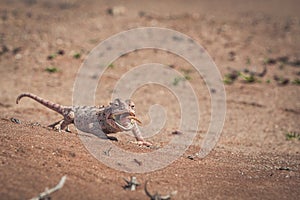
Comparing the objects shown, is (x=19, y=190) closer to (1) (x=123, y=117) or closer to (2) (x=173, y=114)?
(1) (x=123, y=117)

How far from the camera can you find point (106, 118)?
639 centimetres

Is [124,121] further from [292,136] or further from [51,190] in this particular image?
[292,136]

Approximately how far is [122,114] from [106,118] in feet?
0.86

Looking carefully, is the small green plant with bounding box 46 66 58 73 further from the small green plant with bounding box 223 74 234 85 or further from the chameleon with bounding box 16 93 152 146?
the chameleon with bounding box 16 93 152 146

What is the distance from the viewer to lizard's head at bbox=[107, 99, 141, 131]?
6164 millimetres

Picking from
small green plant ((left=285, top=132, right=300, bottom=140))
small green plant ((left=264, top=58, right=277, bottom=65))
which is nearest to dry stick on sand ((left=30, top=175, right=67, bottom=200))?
small green plant ((left=285, top=132, right=300, bottom=140))

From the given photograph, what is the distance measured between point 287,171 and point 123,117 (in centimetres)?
217

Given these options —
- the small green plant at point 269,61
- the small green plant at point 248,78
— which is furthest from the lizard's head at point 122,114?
the small green plant at point 269,61

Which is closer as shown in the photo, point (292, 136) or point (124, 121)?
point (124, 121)

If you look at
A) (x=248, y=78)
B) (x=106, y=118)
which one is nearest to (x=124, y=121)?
(x=106, y=118)

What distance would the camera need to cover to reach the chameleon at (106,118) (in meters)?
6.21

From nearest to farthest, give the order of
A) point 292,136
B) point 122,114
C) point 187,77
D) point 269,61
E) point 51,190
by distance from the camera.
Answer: point 51,190, point 122,114, point 292,136, point 187,77, point 269,61

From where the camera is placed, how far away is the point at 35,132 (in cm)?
582

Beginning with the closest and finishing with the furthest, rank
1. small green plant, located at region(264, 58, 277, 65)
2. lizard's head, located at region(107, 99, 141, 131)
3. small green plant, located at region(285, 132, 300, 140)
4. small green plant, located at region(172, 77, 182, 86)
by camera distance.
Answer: lizard's head, located at region(107, 99, 141, 131) < small green plant, located at region(285, 132, 300, 140) < small green plant, located at region(172, 77, 182, 86) < small green plant, located at region(264, 58, 277, 65)
